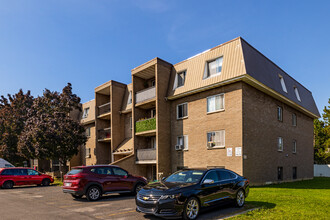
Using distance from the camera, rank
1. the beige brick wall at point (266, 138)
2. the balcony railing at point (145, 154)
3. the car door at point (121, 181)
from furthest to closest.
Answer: the balcony railing at point (145, 154) < the beige brick wall at point (266, 138) < the car door at point (121, 181)

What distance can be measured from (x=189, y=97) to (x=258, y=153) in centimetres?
633

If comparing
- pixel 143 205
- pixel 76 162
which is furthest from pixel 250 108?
pixel 76 162

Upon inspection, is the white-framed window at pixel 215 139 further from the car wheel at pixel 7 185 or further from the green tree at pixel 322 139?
the green tree at pixel 322 139

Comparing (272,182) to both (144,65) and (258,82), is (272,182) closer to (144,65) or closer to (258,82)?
(258,82)

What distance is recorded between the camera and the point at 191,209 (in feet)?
25.8

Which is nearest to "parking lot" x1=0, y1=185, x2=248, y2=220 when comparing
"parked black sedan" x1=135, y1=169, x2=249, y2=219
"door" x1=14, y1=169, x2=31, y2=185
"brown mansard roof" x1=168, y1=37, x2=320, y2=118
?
"parked black sedan" x1=135, y1=169, x2=249, y2=219

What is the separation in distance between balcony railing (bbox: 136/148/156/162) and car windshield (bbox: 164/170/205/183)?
11.3m

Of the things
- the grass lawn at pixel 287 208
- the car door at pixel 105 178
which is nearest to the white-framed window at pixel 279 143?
the grass lawn at pixel 287 208

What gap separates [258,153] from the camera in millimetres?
17922

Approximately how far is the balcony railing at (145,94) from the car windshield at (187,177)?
12.4 meters

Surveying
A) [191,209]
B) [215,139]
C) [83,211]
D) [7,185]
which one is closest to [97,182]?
[83,211]

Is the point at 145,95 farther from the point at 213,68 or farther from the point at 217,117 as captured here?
the point at 217,117

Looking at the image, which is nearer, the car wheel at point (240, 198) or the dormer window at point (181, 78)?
the car wheel at point (240, 198)

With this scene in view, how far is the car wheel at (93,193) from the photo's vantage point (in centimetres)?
1197
